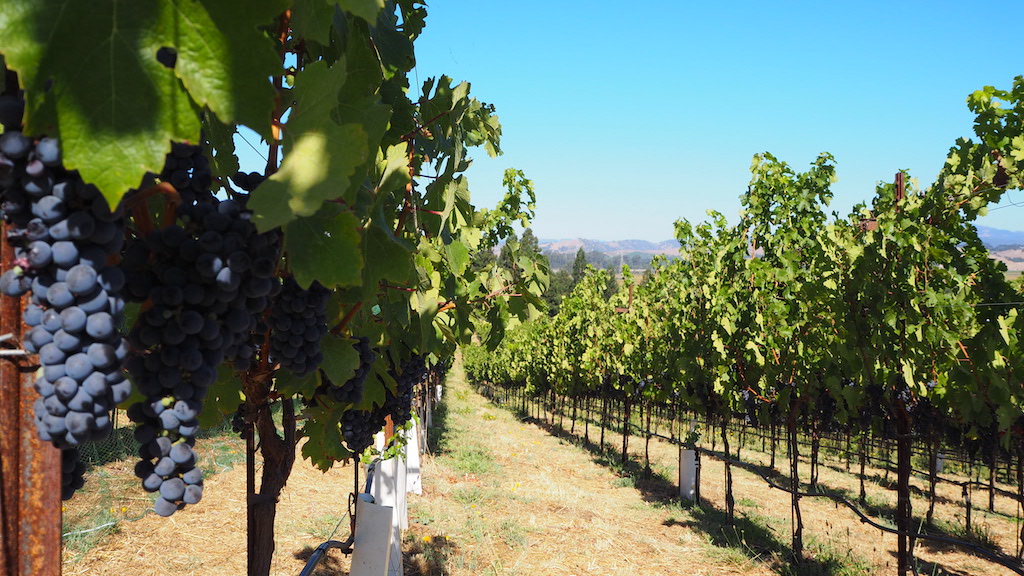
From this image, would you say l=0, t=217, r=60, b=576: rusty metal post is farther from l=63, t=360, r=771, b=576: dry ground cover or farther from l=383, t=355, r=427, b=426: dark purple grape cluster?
l=63, t=360, r=771, b=576: dry ground cover

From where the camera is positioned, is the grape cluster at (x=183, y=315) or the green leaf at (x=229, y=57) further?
the grape cluster at (x=183, y=315)

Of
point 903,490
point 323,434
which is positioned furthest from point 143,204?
point 903,490

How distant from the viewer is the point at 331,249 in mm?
1069

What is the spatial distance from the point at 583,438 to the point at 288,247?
1739 cm

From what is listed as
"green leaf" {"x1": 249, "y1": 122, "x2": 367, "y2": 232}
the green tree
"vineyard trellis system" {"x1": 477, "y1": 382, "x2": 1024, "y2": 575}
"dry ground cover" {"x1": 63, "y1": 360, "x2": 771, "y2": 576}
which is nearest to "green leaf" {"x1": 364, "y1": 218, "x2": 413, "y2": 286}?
Answer: "green leaf" {"x1": 249, "y1": 122, "x2": 367, "y2": 232}

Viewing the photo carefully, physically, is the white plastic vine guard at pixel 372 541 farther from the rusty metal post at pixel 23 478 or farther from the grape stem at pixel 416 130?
the rusty metal post at pixel 23 478

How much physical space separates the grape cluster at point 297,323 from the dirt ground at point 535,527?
15.6 feet

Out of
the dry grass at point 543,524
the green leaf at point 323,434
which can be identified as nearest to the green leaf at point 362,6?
the green leaf at point 323,434

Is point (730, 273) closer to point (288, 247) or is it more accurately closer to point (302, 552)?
point (302, 552)

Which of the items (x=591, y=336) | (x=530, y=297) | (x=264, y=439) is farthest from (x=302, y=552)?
(x=591, y=336)

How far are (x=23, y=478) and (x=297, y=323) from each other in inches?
22.8

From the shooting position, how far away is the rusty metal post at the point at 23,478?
796 millimetres

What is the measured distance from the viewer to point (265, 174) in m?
1.30

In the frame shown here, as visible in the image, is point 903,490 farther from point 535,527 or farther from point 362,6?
point 362,6
